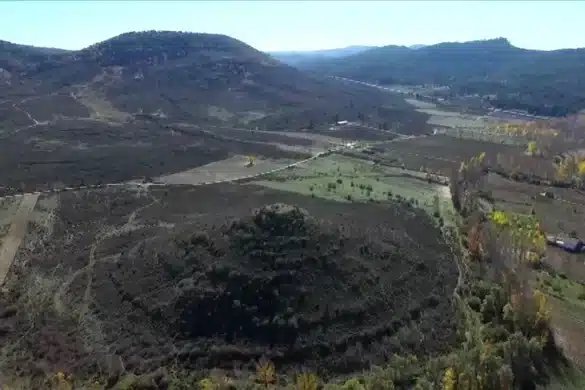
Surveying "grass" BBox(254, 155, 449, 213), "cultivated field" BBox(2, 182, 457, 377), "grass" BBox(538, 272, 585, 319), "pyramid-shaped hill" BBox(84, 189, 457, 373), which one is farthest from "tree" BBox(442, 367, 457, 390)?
"grass" BBox(254, 155, 449, 213)

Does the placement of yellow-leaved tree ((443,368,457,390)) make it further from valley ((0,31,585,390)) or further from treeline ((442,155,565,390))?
valley ((0,31,585,390))

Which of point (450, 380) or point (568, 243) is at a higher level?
point (450, 380)

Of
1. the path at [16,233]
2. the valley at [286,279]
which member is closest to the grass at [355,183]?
the valley at [286,279]

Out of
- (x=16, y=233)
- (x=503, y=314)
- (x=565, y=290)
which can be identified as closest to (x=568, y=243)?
(x=565, y=290)

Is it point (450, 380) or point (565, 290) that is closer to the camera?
point (450, 380)

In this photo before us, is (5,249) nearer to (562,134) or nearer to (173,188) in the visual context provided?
(173,188)

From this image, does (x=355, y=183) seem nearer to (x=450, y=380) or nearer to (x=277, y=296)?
(x=277, y=296)

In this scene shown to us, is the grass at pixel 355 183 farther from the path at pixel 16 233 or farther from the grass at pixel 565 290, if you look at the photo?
the path at pixel 16 233

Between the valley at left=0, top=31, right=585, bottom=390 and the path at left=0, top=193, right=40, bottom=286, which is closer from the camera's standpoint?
the valley at left=0, top=31, right=585, bottom=390
